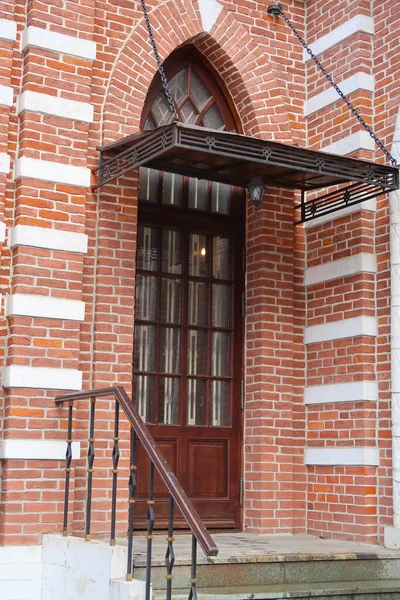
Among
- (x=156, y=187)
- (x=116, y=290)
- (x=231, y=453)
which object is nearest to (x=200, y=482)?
(x=231, y=453)

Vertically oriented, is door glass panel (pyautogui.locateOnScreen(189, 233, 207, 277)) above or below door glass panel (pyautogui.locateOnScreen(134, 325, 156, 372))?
above

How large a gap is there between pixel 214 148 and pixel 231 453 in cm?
275

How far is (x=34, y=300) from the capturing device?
19.9 feet

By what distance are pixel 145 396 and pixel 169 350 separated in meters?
0.44

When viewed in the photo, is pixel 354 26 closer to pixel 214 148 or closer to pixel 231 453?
pixel 214 148

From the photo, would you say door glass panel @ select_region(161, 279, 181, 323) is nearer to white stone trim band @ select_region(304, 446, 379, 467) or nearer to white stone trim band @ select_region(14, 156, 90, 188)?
white stone trim band @ select_region(14, 156, 90, 188)

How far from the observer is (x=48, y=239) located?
617 cm

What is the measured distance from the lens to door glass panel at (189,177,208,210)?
7.50m

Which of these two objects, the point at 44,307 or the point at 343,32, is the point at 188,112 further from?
the point at 44,307

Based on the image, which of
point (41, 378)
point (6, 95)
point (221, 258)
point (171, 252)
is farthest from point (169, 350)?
point (6, 95)

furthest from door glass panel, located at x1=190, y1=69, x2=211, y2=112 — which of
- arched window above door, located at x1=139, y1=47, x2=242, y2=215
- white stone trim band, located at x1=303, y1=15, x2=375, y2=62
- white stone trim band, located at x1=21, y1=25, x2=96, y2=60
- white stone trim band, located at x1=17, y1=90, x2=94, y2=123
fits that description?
white stone trim band, located at x1=17, y1=90, x2=94, y2=123

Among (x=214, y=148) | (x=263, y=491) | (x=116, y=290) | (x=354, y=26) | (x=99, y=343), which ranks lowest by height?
(x=263, y=491)

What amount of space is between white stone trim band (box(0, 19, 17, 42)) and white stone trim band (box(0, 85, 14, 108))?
0.36 meters

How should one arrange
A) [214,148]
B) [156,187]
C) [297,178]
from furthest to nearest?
[156,187] < [297,178] < [214,148]
